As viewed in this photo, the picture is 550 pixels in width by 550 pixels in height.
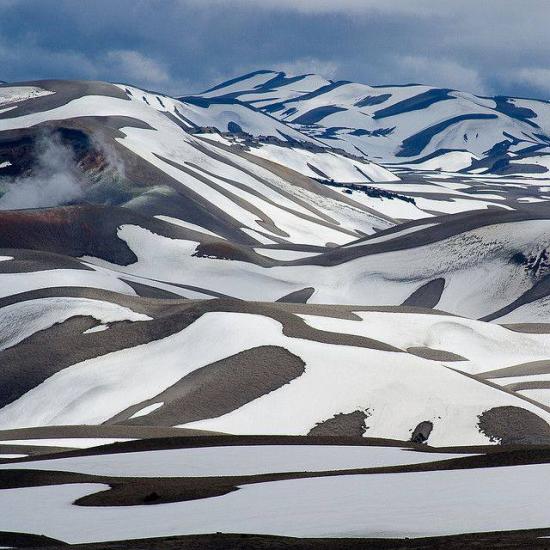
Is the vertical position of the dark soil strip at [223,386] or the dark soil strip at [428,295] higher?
the dark soil strip at [428,295]

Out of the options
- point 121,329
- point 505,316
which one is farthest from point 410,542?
point 505,316

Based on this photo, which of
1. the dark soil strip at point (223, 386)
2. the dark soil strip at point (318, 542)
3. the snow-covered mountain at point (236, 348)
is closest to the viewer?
the dark soil strip at point (318, 542)

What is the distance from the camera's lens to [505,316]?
3406 inches

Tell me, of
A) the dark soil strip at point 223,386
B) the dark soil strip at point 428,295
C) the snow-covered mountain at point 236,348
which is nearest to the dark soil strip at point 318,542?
the snow-covered mountain at point 236,348

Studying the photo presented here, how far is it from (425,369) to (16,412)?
694 inches

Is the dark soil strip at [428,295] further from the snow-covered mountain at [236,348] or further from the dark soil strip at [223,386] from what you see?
the dark soil strip at [223,386]

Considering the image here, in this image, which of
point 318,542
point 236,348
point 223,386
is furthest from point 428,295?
point 318,542

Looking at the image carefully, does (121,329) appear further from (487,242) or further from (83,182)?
(83,182)

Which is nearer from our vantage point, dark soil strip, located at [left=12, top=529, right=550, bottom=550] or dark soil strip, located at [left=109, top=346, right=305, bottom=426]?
dark soil strip, located at [left=12, top=529, right=550, bottom=550]

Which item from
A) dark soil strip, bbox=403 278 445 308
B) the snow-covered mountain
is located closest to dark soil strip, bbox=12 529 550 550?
the snow-covered mountain

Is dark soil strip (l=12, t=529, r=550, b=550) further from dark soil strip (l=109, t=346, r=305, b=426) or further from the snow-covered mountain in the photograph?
dark soil strip (l=109, t=346, r=305, b=426)

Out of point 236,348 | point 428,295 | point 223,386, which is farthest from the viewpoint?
point 428,295

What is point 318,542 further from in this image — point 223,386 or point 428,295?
point 428,295

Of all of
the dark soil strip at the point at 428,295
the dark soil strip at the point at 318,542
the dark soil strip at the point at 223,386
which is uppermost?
the dark soil strip at the point at 428,295
